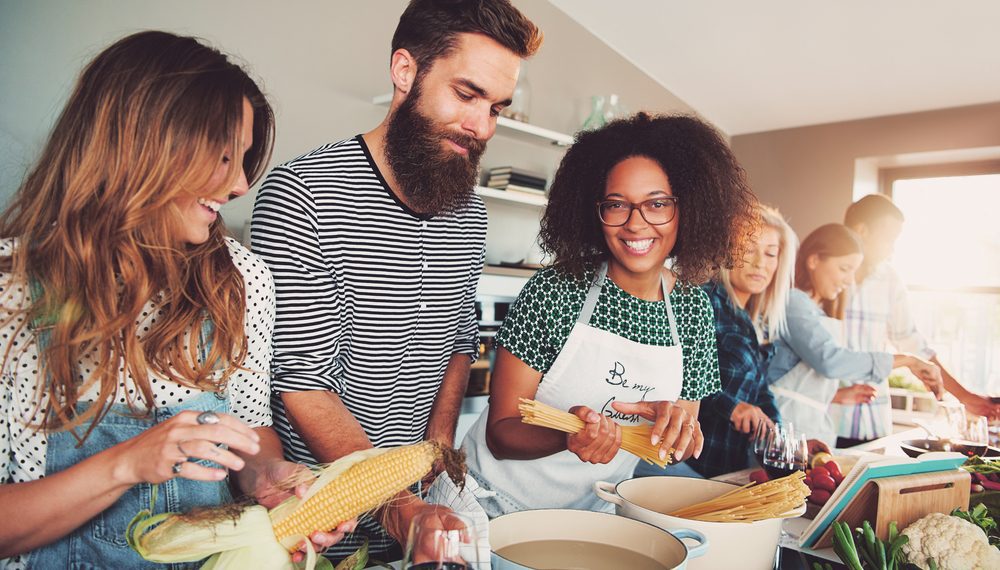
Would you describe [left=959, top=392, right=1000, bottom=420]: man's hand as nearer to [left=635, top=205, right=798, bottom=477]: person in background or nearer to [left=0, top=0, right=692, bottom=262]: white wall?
[left=635, top=205, right=798, bottom=477]: person in background

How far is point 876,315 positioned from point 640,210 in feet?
8.72

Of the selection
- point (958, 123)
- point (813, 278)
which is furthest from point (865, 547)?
point (958, 123)

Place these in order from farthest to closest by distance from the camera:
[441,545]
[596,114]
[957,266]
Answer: [957,266]
[596,114]
[441,545]

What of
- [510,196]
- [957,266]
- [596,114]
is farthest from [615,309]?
[957,266]

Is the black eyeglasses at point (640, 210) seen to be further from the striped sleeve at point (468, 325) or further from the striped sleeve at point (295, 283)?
the striped sleeve at point (295, 283)

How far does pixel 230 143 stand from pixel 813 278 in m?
3.03

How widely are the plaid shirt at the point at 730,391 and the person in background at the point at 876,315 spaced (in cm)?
115

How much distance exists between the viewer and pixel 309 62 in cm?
338

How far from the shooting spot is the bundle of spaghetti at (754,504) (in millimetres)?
1033

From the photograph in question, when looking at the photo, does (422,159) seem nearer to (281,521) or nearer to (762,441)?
(281,521)

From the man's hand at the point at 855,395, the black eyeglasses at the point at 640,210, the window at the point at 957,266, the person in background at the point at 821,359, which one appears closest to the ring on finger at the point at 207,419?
the black eyeglasses at the point at 640,210

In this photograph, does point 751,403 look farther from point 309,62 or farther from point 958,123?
point 958,123

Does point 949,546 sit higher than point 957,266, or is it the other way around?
point 957,266

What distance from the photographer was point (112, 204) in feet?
3.00
